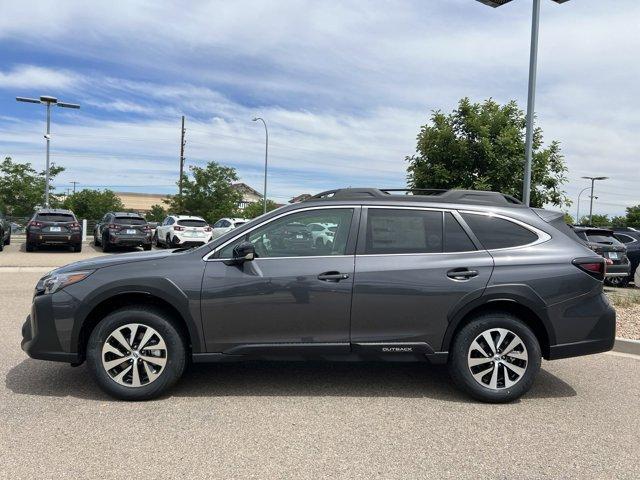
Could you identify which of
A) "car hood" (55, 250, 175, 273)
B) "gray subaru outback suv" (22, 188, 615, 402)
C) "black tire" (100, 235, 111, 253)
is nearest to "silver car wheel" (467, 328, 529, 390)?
"gray subaru outback suv" (22, 188, 615, 402)

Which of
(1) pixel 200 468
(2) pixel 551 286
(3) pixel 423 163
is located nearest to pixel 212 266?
(1) pixel 200 468

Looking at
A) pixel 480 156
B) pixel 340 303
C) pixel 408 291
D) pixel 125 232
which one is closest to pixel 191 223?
pixel 125 232

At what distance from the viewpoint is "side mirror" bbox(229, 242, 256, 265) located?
13.9 ft

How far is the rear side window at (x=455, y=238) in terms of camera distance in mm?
4469

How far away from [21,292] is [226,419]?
23.7ft

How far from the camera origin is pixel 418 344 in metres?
4.33

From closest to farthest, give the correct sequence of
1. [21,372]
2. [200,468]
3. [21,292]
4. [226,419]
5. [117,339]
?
[200,468] < [226,419] < [117,339] < [21,372] < [21,292]

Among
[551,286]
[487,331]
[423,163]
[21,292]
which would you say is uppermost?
[423,163]

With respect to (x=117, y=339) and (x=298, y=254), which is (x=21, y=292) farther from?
(x=298, y=254)

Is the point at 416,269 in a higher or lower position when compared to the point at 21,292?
higher

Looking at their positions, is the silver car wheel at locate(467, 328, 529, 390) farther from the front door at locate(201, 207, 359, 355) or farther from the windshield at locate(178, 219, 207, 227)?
the windshield at locate(178, 219, 207, 227)

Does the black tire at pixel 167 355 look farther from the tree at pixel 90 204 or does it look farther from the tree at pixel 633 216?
the tree at pixel 633 216

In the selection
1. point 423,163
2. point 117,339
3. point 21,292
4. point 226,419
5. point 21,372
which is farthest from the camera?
point 423,163

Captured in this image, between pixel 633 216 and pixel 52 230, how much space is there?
73.5m
